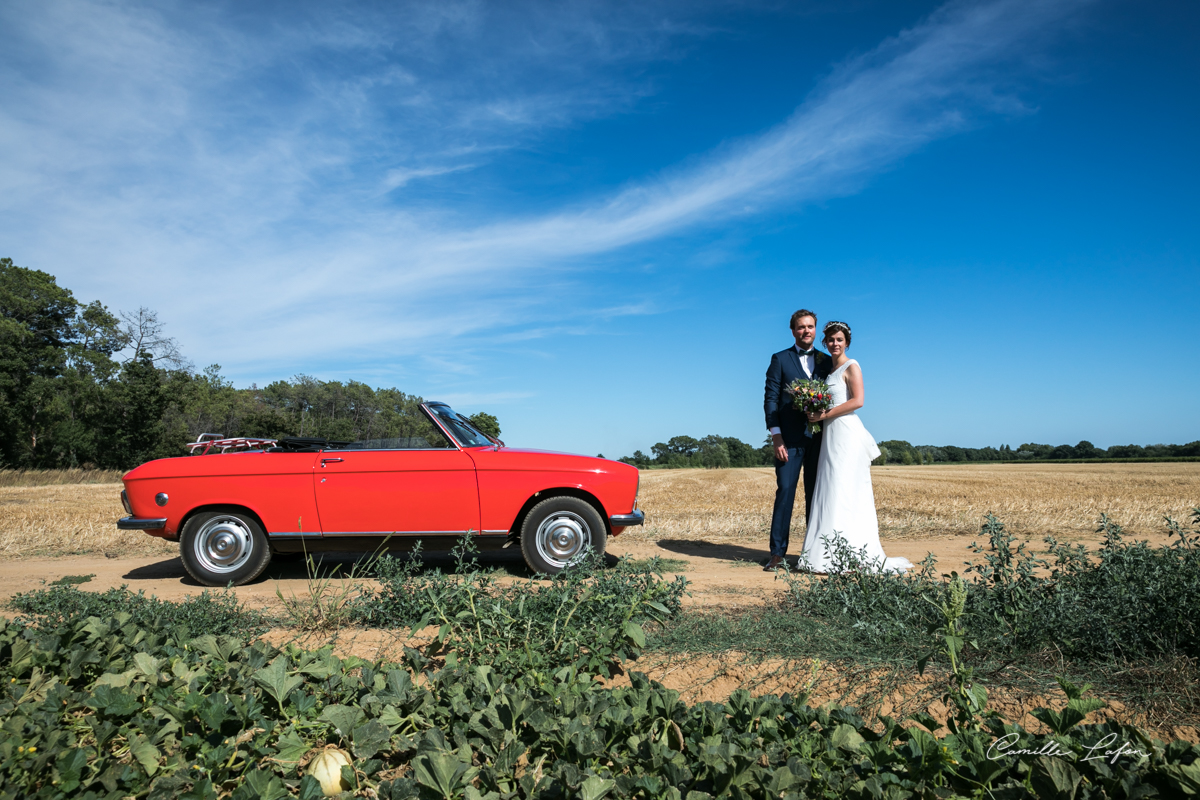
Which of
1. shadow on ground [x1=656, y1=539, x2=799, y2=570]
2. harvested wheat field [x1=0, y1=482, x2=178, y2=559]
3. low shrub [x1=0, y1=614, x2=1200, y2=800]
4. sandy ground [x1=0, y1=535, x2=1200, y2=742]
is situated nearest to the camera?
low shrub [x1=0, y1=614, x2=1200, y2=800]

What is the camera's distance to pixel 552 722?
84.7 inches

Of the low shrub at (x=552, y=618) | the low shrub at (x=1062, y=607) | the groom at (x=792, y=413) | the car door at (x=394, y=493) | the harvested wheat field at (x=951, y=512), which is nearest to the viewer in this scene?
the low shrub at (x=552, y=618)

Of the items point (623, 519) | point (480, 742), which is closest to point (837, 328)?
point (623, 519)

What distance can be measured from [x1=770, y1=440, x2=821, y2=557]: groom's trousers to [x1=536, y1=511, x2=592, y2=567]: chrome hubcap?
6.41 feet

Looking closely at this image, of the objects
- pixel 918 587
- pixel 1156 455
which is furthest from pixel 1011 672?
pixel 1156 455

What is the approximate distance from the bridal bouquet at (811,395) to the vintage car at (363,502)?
205 cm

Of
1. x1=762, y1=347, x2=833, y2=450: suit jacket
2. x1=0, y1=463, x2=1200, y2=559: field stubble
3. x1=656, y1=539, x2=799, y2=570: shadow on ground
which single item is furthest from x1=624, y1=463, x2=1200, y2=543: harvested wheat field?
x1=762, y1=347, x2=833, y2=450: suit jacket

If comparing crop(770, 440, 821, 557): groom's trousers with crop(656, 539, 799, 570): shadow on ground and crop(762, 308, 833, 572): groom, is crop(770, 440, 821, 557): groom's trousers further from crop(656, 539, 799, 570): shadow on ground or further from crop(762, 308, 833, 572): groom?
crop(656, 539, 799, 570): shadow on ground

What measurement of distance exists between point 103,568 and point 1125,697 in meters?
8.81

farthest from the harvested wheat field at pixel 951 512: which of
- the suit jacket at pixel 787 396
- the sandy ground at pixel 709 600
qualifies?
the suit jacket at pixel 787 396

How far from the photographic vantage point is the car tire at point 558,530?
235 inches

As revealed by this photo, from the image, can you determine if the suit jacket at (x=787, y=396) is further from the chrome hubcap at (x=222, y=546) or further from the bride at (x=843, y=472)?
the chrome hubcap at (x=222, y=546)

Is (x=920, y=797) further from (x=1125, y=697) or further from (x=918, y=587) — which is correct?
(x=918, y=587)
